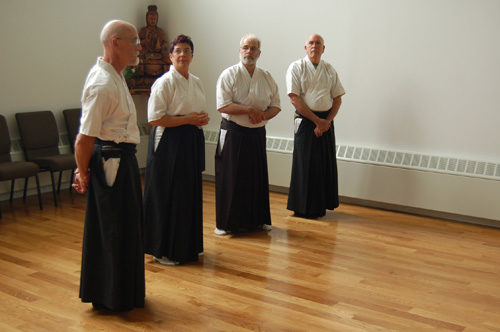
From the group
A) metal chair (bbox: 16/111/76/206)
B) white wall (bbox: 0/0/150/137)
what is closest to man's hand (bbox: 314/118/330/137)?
metal chair (bbox: 16/111/76/206)

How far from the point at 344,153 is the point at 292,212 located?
0.92 m

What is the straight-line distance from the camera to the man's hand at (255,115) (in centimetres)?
483

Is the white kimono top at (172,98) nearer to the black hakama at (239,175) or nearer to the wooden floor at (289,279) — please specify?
the black hakama at (239,175)

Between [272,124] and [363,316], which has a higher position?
[272,124]

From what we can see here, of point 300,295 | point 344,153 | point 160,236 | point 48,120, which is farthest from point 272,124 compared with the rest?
point 300,295

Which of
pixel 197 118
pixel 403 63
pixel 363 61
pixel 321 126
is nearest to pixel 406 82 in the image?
pixel 403 63

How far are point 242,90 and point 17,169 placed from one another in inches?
Answer: 90.3

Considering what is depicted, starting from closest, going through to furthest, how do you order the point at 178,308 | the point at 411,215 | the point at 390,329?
1. the point at 390,329
2. the point at 178,308
3. the point at 411,215

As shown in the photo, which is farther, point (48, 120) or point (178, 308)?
point (48, 120)

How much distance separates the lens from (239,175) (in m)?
5.00

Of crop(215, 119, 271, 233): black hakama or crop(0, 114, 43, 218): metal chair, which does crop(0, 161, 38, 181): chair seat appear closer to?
crop(0, 114, 43, 218): metal chair

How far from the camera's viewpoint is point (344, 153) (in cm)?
629

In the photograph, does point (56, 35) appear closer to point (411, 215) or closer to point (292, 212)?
point (292, 212)

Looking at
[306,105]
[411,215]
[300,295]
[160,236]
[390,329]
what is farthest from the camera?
[411,215]
